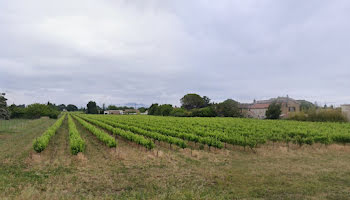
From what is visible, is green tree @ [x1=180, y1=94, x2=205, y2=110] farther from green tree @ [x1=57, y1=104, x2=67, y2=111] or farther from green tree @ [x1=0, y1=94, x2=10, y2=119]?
green tree @ [x1=57, y1=104, x2=67, y2=111]

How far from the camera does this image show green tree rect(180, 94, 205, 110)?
9006cm

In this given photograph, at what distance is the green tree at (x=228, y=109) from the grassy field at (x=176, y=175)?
48723 millimetres

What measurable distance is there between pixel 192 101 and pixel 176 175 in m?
81.2

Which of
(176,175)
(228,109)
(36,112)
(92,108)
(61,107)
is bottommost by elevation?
(176,175)

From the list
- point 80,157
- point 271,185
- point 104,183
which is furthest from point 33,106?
point 271,185

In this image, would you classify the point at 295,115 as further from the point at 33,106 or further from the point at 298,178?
the point at 33,106

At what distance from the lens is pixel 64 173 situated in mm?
9312

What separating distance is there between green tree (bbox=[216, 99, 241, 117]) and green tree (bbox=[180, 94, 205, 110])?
2460cm

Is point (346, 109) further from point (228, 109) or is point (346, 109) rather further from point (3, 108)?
point (3, 108)

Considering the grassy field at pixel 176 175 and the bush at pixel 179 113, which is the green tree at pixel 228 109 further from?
the grassy field at pixel 176 175

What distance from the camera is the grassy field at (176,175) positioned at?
7.09 meters

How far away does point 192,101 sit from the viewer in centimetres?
9000

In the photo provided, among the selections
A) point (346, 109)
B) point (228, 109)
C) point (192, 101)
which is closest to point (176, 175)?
point (346, 109)

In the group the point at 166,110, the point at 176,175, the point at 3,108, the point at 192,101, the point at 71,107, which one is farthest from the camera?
the point at 71,107
